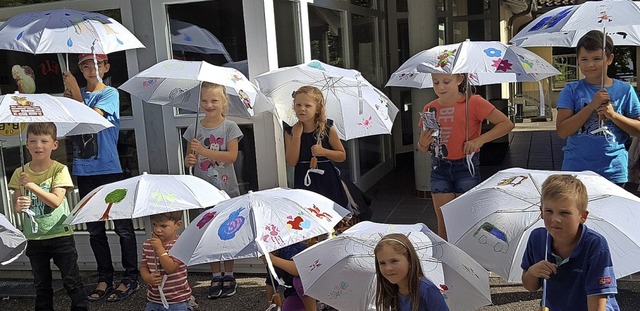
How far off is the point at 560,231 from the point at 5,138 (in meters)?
4.46

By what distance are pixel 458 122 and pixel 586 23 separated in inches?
39.8

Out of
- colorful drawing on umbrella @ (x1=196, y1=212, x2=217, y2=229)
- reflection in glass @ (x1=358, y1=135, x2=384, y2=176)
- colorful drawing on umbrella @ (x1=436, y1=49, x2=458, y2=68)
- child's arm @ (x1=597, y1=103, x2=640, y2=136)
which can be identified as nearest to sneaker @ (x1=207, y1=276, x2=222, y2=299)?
colorful drawing on umbrella @ (x1=196, y1=212, x2=217, y2=229)

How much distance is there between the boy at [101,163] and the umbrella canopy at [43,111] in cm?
72

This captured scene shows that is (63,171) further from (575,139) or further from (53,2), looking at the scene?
(575,139)

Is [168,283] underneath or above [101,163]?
underneath

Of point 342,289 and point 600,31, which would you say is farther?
point 600,31

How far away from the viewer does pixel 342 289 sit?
9.32 ft

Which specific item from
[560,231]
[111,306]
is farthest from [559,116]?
[111,306]

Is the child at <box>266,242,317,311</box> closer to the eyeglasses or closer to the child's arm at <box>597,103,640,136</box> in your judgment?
the child's arm at <box>597,103,640,136</box>

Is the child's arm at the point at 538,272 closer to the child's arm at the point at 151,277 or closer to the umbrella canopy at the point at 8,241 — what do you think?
the child's arm at the point at 151,277

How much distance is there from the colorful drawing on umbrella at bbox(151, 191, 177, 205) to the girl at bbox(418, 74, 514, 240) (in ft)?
5.65

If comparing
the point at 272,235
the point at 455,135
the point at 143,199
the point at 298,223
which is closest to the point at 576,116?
the point at 455,135

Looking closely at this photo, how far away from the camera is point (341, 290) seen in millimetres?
2844

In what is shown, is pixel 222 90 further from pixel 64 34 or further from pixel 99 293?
pixel 99 293
